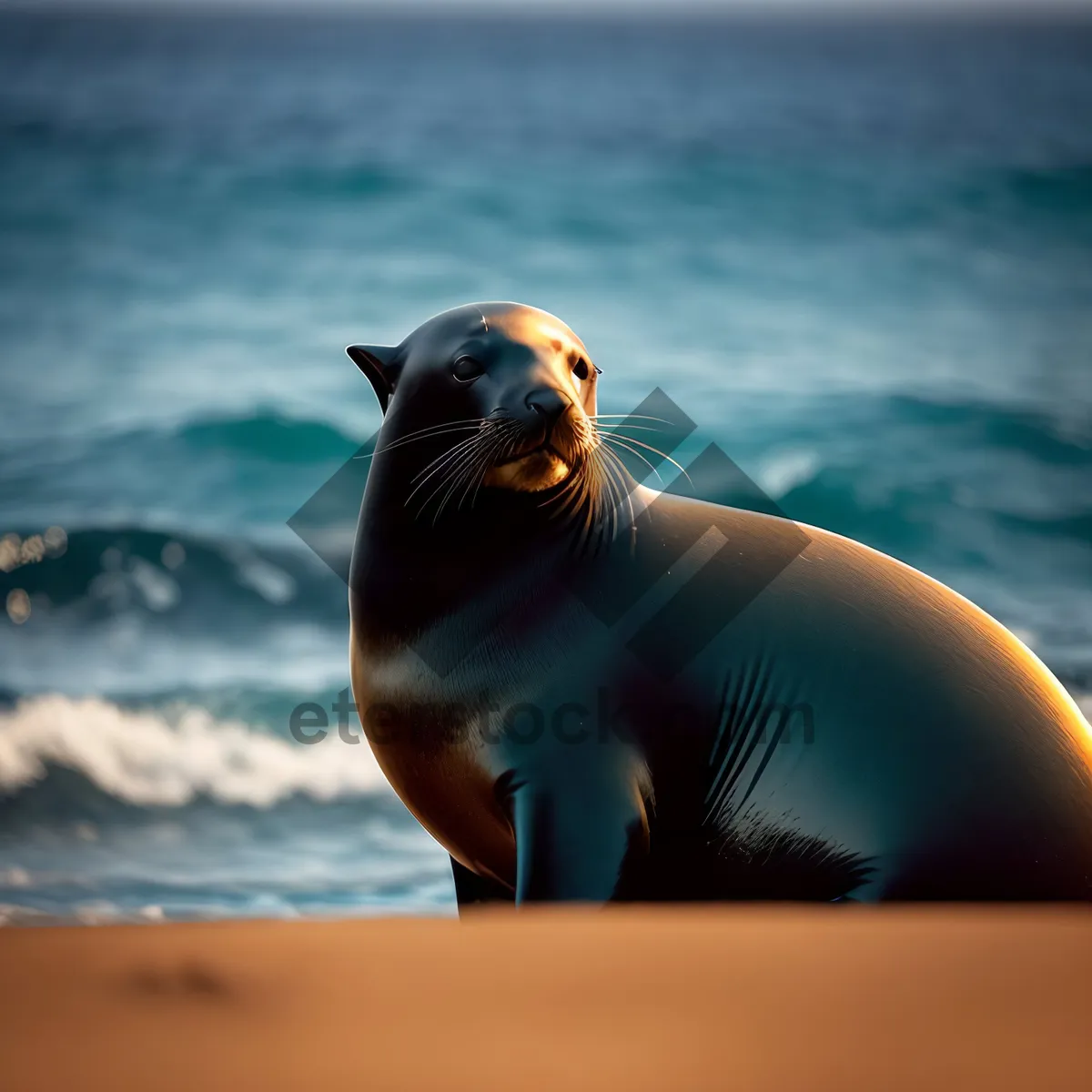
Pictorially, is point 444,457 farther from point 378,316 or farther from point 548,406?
point 378,316

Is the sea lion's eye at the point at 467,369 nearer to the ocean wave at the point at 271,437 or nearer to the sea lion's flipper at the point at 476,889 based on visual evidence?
the sea lion's flipper at the point at 476,889

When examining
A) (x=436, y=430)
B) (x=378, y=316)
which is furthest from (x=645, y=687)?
(x=378, y=316)

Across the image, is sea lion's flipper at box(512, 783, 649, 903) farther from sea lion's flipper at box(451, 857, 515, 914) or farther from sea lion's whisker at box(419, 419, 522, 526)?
sea lion's whisker at box(419, 419, 522, 526)

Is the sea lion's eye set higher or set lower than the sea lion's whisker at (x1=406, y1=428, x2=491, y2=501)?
higher

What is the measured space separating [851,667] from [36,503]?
10.8 metres

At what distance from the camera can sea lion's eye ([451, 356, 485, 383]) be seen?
4340mm

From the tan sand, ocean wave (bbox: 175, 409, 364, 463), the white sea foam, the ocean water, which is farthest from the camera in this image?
ocean wave (bbox: 175, 409, 364, 463)

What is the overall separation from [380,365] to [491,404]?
508mm

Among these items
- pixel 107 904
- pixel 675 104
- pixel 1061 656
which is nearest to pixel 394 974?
pixel 107 904

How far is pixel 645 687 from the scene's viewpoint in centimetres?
420

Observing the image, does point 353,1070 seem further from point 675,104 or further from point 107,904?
point 675,104

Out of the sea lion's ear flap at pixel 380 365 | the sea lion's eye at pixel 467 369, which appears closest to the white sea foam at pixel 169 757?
the sea lion's ear flap at pixel 380 365

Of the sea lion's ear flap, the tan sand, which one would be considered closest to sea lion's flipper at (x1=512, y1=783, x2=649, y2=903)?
the sea lion's ear flap

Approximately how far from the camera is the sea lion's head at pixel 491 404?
4188 mm
